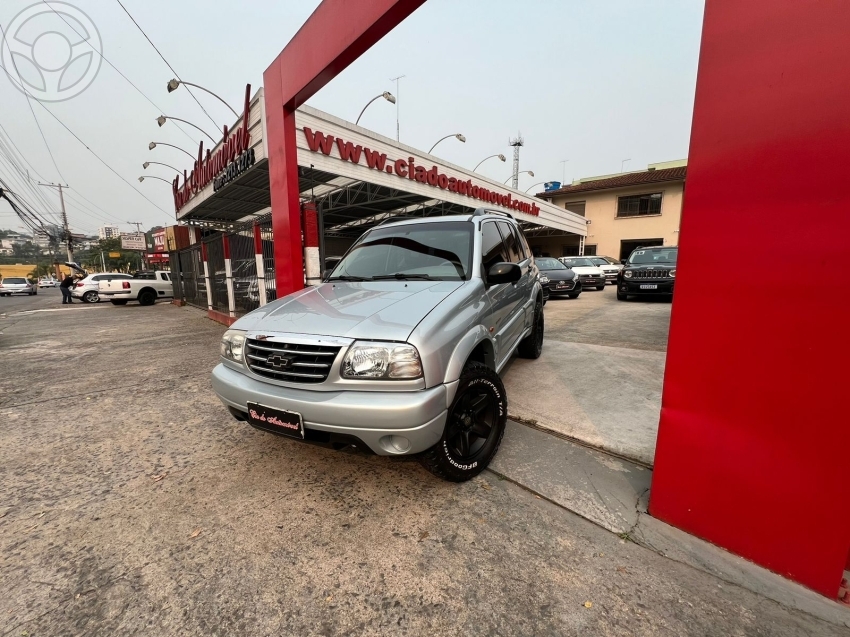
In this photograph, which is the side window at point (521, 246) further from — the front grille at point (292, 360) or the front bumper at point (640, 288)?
the front bumper at point (640, 288)

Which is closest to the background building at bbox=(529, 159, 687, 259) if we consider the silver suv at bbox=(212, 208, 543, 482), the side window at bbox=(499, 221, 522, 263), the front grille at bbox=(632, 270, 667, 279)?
the front grille at bbox=(632, 270, 667, 279)

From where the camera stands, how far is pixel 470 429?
2.43 metres

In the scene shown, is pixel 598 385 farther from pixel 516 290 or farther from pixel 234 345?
pixel 234 345

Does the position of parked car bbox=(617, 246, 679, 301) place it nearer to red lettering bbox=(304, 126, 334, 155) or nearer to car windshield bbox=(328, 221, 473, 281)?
red lettering bbox=(304, 126, 334, 155)

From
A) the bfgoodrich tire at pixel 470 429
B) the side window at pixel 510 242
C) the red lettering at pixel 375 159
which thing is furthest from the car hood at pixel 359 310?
the red lettering at pixel 375 159

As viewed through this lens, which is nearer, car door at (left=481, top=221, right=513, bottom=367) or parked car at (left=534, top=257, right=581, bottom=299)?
car door at (left=481, top=221, right=513, bottom=367)

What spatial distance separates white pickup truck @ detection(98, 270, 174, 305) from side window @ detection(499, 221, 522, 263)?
1816 cm

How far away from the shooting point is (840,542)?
1.54 metres

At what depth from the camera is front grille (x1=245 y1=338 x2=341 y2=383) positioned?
6.57ft

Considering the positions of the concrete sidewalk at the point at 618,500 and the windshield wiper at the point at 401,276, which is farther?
the windshield wiper at the point at 401,276

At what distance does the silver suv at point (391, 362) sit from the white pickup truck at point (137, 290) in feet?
58.2

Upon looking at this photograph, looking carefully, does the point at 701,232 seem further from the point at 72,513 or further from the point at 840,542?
the point at 72,513

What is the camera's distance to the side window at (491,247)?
311cm

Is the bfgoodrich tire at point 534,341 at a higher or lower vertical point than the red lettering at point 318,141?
lower
